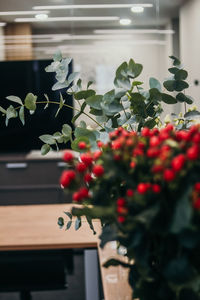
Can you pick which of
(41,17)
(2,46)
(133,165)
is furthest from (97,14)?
(133,165)

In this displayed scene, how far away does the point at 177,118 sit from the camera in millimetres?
1158

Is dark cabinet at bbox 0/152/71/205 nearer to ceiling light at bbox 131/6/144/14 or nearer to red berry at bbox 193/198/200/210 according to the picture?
ceiling light at bbox 131/6/144/14

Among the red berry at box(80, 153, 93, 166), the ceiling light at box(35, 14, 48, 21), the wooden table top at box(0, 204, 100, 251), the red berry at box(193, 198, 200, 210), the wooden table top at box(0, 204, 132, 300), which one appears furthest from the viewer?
the ceiling light at box(35, 14, 48, 21)

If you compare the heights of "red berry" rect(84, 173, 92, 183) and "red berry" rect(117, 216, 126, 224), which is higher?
"red berry" rect(84, 173, 92, 183)

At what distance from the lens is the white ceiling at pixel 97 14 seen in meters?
4.07

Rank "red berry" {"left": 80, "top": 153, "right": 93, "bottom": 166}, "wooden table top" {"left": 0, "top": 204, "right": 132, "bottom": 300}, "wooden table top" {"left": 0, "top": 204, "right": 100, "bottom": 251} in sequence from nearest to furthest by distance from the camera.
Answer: "red berry" {"left": 80, "top": 153, "right": 93, "bottom": 166} → "wooden table top" {"left": 0, "top": 204, "right": 132, "bottom": 300} → "wooden table top" {"left": 0, "top": 204, "right": 100, "bottom": 251}

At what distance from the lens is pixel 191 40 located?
12.2ft

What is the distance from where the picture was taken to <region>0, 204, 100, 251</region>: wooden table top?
1982mm

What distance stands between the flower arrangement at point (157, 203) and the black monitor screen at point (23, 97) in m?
3.59

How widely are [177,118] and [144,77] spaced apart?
120 inches

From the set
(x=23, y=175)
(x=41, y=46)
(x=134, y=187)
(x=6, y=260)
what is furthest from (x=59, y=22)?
(x=134, y=187)

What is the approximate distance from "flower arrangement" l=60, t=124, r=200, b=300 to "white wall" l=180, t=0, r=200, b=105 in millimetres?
2952

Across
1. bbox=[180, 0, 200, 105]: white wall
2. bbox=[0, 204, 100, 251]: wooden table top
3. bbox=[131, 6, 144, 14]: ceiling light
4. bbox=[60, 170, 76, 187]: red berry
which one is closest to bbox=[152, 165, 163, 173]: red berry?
bbox=[60, 170, 76, 187]: red berry

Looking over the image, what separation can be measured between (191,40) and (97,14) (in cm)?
97
